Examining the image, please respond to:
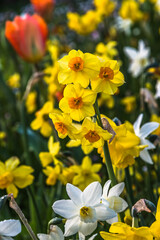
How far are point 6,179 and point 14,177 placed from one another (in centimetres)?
5

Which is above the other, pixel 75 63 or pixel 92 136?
pixel 75 63

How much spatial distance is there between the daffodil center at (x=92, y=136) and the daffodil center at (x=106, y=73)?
0.40ft

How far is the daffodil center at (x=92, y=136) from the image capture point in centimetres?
76

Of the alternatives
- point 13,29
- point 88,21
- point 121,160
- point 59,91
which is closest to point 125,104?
point 59,91

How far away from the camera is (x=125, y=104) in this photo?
2.11 m


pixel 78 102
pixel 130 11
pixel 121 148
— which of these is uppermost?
pixel 130 11

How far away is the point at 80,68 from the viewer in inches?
29.4

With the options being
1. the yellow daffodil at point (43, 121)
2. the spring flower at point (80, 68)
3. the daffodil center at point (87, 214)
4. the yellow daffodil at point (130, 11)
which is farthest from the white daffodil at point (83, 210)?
the yellow daffodil at point (130, 11)

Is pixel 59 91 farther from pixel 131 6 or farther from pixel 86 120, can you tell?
pixel 131 6

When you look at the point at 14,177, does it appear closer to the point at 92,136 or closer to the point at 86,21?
the point at 92,136

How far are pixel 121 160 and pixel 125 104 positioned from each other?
1286 mm

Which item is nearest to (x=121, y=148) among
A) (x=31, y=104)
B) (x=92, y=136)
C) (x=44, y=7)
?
(x=92, y=136)

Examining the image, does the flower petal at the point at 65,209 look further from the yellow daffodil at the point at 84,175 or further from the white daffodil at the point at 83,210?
the yellow daffodil at the point at 84,175

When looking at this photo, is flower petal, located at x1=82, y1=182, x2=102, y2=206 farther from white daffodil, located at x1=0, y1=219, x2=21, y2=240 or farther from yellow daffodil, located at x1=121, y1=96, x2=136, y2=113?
yellow daffodil, located at x1=121, y1=96, x2=136, y2=113
